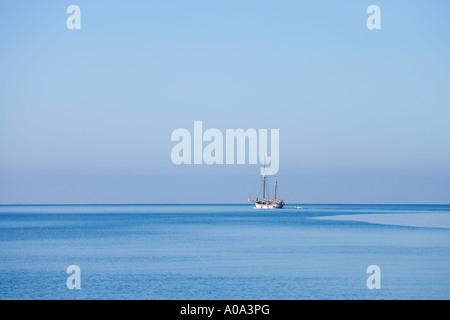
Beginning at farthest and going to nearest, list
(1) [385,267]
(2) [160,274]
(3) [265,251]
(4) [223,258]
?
(3) [265,251] → (4) [223,258] → (1) [385,267] → (2) [160,274]

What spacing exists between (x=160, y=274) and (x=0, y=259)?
1457cm

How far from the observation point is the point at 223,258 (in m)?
39.2
